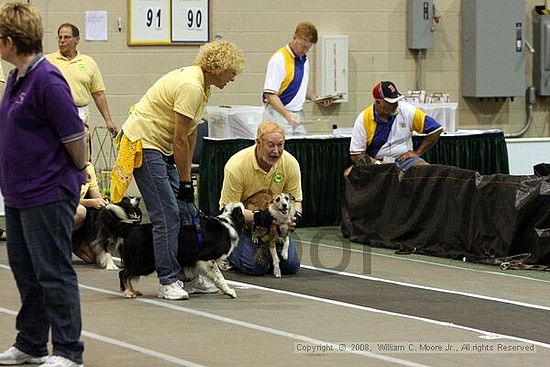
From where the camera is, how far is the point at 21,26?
4.41 m

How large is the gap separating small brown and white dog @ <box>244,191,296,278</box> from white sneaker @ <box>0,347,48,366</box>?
2.71m

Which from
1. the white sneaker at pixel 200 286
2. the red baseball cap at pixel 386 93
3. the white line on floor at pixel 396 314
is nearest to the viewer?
the white line on floor at pixel 396 314

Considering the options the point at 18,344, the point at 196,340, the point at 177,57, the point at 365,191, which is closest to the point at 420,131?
the point at 365,191

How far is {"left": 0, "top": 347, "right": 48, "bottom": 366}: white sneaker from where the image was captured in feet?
15.7

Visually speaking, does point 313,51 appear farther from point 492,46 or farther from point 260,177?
point 260,177

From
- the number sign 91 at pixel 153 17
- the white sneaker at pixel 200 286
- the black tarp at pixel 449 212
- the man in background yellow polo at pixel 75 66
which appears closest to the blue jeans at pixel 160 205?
the white sneaker at pixel 200 286

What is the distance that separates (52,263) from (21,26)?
34.5 inches

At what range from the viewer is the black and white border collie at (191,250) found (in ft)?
21.5

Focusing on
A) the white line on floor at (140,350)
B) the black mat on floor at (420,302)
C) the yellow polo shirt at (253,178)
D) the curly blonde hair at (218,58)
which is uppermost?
the curly blonde hair at (218,58)

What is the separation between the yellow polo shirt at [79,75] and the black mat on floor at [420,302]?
2.86m

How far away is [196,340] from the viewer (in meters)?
5.51

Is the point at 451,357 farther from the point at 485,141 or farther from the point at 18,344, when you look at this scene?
the point at 485,141

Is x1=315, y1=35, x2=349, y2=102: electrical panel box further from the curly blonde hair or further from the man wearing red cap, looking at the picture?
Answer: the curly blonde hair

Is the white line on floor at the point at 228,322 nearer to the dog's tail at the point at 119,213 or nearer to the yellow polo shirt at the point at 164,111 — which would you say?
the dog's tail at the point at 119,213
